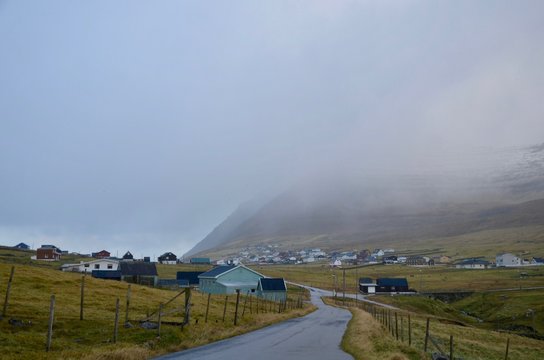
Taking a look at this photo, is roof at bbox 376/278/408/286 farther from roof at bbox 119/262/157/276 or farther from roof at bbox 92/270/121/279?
roof at bbox 92/270/121/279

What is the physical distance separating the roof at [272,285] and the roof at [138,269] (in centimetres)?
2661

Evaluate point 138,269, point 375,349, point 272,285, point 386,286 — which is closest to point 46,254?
point 138,269

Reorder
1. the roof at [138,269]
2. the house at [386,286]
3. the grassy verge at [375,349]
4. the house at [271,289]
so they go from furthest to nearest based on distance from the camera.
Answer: the house at [386,286], the roof at [138,269], the house at [271,289], the grassy verge at [375,349]

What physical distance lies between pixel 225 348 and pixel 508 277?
533ft

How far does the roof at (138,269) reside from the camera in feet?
369

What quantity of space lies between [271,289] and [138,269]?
1307 inches

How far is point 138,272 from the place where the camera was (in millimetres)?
113062

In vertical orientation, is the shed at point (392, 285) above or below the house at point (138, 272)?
below

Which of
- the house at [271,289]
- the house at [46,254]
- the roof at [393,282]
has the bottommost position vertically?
the house at [271,289]

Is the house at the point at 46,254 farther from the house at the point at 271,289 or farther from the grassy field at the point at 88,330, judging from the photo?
the grassy field at the point at 88,330

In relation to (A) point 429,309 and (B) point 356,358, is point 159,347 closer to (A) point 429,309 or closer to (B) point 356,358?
(B) point 356,358

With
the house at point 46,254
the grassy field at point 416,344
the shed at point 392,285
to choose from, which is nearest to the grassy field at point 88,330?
the grassy field at point 416,344

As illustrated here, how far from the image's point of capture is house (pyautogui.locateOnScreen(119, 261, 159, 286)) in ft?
360

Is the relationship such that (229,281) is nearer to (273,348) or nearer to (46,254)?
(273,348)
